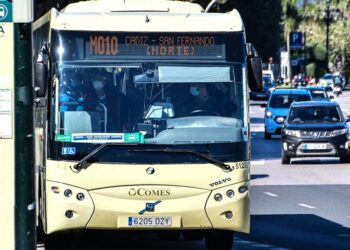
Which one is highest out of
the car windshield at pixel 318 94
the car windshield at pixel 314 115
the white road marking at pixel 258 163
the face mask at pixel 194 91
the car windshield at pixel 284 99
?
the car windshield at pixel 318 94

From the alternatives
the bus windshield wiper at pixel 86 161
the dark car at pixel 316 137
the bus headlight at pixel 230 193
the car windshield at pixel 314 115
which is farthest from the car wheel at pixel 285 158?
the bus windshield wiper at pixel 86 161

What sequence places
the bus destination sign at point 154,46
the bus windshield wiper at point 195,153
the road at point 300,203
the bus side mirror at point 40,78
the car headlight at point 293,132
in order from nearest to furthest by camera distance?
the bus side mirror at point 40,78 → the bus windshield wiper at point 195,153 → the bus destination sign at point 154,46 → the road at point 300,203 → the car headlight at point 293,132

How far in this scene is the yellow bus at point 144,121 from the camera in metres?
12.9

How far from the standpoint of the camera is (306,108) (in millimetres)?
33938

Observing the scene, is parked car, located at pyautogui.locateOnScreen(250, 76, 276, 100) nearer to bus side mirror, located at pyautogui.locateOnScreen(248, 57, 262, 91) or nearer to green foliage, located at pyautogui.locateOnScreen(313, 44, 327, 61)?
green foliage, located at pyautogui.locateOnScreen(313, 44, 327, 61)

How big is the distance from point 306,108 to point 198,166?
69.8ft

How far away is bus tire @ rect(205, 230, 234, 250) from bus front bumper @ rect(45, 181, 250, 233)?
3.40ft

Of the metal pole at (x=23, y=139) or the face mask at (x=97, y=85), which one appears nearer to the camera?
the metal pole at (x=23, y=139)

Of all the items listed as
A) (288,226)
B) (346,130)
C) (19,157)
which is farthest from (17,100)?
(346,130)

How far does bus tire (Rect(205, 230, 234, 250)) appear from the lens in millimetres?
14156

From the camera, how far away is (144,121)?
1309 centimetres

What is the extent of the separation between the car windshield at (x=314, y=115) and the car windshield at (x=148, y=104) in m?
20.2

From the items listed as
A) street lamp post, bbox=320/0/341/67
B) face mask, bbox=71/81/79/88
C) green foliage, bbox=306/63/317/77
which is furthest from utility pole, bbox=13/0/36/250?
green foliage, bbox=306/63/317/77

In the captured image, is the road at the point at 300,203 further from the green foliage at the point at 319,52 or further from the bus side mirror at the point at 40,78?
the green foliage at the point at 319,52
